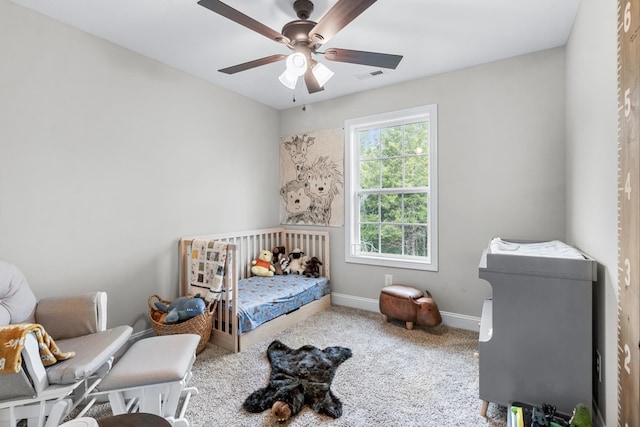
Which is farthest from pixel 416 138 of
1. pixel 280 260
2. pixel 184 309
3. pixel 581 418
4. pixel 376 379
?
pixel 184 309

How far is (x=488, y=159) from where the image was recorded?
2.73 meters

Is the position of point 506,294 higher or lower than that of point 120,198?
lower

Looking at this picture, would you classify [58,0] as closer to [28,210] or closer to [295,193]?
[28,210]

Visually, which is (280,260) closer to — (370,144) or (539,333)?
(370,144)

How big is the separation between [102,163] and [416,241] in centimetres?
292

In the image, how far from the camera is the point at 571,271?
149 cm

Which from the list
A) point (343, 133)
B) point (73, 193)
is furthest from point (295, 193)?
point (73, 193)

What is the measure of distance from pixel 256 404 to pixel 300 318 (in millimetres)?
1314

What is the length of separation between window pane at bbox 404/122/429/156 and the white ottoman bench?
8.83ft

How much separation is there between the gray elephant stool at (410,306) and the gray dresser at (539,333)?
1094 millimetres

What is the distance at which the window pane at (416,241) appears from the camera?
10.3 ft

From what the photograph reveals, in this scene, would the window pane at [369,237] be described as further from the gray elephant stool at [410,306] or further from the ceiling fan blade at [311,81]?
the ceiling fan blade at [311,81]

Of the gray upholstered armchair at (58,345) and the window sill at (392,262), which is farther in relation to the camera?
the window sill at (392,262)

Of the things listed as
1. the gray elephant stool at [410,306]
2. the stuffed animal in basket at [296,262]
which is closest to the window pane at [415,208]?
the gray elephant stool at [410,306]
